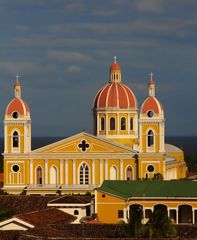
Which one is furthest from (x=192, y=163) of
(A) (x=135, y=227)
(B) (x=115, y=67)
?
(A) (x=135, y=227)

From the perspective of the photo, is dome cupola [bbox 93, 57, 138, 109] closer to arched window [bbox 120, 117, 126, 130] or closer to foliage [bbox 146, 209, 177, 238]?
arched window [bbox 120, 117, 126, 130]

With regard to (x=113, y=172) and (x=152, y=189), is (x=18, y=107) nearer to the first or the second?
(x=113, y=172)

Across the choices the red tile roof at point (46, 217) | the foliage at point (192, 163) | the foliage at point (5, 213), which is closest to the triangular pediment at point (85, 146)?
the foliage at point (5, 213)

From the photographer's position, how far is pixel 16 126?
278ft

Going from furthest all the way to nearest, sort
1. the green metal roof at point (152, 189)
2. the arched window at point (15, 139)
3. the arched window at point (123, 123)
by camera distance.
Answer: the arched window at point (123, 123), the arched window at point (15, 139), the green metal roof at point (152, 189)

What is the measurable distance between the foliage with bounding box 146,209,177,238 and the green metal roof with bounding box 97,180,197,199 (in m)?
15.7

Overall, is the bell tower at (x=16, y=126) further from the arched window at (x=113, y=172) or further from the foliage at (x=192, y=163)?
the foliage at (x=192, y=163)

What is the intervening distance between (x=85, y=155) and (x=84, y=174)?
4.16 feet

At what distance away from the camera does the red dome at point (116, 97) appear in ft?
282

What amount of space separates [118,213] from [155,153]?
603 inches

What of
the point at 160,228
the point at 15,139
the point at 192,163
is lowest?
the point at 160,228

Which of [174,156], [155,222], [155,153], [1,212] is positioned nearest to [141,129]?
[155,153]

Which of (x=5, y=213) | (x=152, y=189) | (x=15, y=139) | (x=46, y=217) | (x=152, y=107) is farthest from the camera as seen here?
(x=15, y=139)

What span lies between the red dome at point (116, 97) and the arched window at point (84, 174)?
5.32 meters
